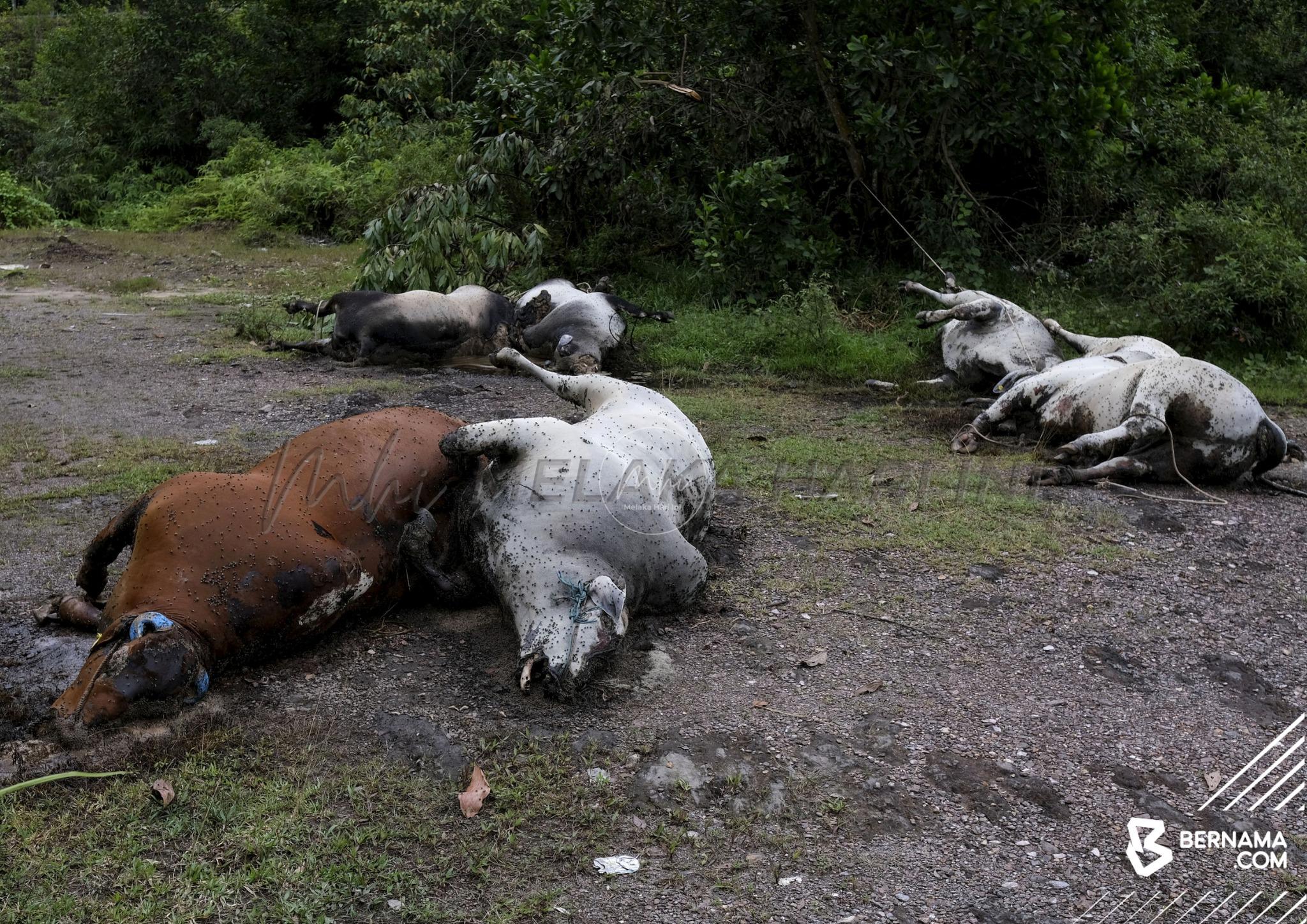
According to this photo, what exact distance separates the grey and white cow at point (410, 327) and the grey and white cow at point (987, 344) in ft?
10.3

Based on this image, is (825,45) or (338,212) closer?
(825,45)

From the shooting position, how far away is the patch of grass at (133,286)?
11664mm

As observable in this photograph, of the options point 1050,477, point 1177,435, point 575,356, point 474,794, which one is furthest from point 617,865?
point 575,356

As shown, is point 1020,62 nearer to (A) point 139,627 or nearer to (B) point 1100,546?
(B) point 1100,546

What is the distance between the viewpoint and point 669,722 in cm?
338

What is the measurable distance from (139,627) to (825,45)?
8874mm

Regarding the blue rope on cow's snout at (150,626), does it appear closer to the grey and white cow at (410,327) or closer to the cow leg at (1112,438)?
the cow leg at (1112,438)

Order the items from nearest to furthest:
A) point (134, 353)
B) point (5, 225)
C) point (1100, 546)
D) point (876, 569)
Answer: point (876, 569)
point (1100, 546)
point (134, 353)
point (5, 225)

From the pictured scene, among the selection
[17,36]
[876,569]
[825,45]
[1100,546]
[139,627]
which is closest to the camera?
[139,627]

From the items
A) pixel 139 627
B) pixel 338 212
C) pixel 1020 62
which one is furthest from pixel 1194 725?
pixel 338 212

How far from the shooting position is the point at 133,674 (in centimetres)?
296

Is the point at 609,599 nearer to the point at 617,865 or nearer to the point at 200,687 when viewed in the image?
the point at 617,865

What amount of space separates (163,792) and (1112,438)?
504 cm

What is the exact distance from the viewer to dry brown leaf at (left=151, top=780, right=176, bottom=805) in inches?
110
